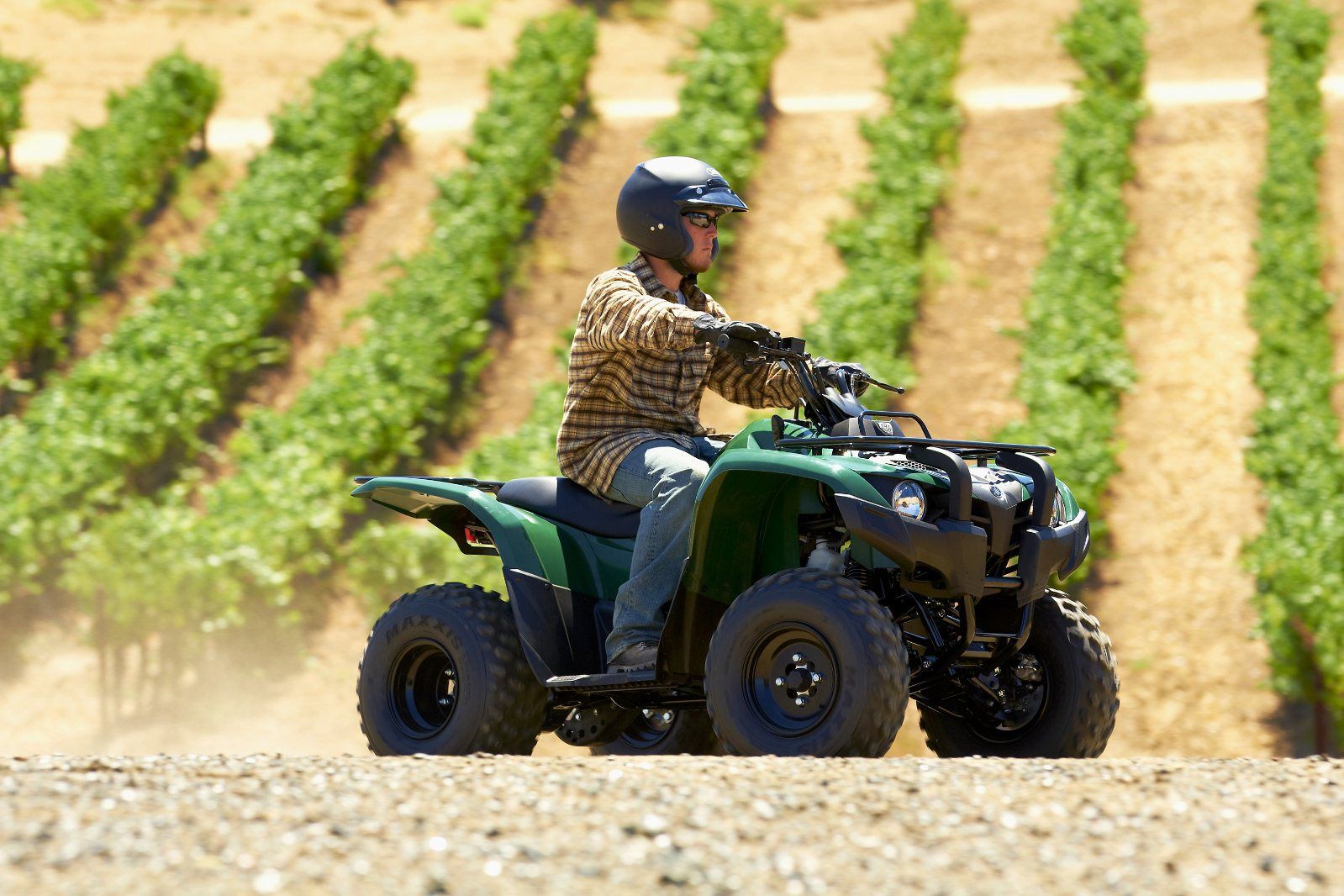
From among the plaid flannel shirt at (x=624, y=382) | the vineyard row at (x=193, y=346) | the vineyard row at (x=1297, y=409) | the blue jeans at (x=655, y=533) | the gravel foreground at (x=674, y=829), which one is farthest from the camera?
the vineyard row at (x=193, y=346)

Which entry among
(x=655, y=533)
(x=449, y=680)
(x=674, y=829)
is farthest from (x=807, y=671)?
(x=449, y=680)

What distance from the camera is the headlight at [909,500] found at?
4867 mm

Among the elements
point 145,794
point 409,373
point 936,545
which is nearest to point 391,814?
point 145,794

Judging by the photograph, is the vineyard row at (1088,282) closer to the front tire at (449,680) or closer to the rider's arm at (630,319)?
the front tire at (449,680)

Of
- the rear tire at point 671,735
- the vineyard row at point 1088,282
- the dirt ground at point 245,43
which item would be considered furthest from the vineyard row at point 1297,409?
the dirt ground at point 245,43

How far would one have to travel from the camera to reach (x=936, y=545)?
4.81 metres

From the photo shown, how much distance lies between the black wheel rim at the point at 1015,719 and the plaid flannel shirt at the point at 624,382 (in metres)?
1.38

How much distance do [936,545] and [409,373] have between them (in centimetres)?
1019

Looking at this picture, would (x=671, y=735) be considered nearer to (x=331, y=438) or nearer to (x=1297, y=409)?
(x=331, y=438)

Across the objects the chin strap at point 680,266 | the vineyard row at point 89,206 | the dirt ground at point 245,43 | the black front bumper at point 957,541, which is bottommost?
the black front bumper at point 957,541

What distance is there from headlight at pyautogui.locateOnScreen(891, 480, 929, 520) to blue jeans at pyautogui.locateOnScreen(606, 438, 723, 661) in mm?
817

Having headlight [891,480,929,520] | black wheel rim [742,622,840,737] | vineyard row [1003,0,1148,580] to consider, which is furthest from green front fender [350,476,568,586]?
vineyard row [1003,0,1148,580]

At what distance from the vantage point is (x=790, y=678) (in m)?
5.02

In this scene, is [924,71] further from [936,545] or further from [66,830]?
Answer: [66,830]
